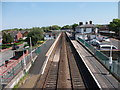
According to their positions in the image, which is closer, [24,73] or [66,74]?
[24,73]

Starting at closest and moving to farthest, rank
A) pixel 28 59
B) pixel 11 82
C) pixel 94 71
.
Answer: pixel 11 82, pixel 94 71, pixel 28 59

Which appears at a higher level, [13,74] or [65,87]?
[13,74]

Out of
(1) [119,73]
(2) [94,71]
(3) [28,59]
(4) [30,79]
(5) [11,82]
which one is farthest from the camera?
(3) [28,59]

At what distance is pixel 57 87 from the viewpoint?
9117 millimetres

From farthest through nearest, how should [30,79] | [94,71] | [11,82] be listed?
[94,71] < [30,79] < [11,82]

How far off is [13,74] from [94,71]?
6.33m

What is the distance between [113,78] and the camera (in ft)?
32.1

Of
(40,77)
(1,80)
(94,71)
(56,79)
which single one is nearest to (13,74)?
(1,80)

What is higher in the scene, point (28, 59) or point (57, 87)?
point (28, 59)

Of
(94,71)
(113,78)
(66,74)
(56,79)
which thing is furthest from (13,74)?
(113,78)

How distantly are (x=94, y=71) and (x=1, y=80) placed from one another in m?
7.07

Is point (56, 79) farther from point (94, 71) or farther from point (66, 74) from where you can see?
point (94, 71)

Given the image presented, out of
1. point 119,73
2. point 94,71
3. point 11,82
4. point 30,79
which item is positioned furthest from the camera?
point 94,71

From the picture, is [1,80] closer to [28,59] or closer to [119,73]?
[28,59]
